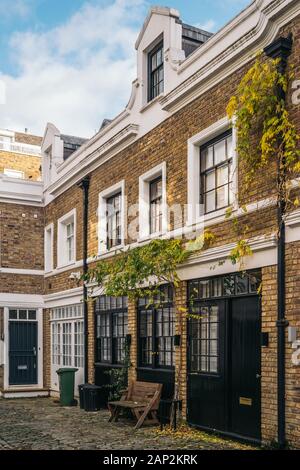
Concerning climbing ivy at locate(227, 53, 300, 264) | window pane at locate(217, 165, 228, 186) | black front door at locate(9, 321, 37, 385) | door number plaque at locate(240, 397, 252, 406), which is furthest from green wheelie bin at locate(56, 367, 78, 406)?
climbing ivy at locate(227, 53, 300, 264)

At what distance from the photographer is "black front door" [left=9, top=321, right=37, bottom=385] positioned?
19.2m

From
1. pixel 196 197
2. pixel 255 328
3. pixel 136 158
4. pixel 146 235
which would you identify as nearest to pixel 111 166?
pixel 136 158

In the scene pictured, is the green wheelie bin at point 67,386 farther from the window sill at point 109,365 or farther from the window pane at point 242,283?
the window pane at point 242,283

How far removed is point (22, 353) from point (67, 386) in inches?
151

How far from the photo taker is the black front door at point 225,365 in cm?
949

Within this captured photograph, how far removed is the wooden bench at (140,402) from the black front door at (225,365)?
0.84 metres

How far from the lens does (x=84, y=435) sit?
10930mm

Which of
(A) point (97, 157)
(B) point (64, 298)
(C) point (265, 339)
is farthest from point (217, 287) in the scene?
(B) point (64, 298)

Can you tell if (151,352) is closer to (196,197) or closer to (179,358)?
(179,358)

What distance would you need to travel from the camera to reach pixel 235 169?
998 centimetres

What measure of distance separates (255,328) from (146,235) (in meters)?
4.26

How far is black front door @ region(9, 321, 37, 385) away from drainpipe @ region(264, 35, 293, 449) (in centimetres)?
1237

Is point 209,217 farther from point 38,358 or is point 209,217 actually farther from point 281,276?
point 38,358

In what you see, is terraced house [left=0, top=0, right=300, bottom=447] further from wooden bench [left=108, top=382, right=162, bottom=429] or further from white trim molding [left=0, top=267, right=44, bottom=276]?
white trim molding [left=0, top=267, right=44, bottom=276]
